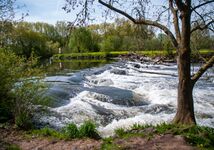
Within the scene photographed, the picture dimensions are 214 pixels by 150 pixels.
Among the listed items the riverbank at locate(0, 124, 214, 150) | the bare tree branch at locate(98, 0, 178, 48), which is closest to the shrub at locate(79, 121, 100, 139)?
the riverbank at locate(0, 124, 214, 150)

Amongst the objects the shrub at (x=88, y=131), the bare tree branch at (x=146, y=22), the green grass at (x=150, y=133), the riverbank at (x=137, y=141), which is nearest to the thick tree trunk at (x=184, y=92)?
the bare tree branch at (x=146, y=22)

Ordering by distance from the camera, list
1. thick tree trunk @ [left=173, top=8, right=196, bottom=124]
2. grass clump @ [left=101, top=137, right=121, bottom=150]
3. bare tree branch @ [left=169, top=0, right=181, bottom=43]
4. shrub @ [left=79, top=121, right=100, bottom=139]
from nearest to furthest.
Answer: grass clump @ [left=101, top=137, right=121, bottom=150] → shrub @ [left=79, top=121, right=100, bottom=139] → thick tree trunk @ [left=173, top=8, right=196, bottom=124] → bare tree branch @ [left=169, top=0, right=181, bottom=43]

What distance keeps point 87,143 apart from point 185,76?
10.9 feet

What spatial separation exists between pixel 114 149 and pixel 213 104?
11.5 metres

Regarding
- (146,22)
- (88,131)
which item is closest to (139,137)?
(88,131)

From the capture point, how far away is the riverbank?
7531 millimetres

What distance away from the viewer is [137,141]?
792 cm

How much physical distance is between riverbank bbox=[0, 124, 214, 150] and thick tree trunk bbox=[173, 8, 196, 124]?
1.23 meters

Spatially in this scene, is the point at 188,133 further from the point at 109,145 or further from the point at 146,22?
the point at 146,22

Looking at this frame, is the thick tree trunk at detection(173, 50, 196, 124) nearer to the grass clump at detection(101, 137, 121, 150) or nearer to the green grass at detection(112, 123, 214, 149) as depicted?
the green grass at detection(112, 123, 214, 149)

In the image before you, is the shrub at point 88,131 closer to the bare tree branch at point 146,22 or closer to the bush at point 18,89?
the bush at point 18,89

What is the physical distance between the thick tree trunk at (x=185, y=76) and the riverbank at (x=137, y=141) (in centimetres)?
123

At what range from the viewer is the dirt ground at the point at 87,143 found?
745cm

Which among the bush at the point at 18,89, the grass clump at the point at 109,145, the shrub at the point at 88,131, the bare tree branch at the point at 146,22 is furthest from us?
the bush at the point at 18,89
